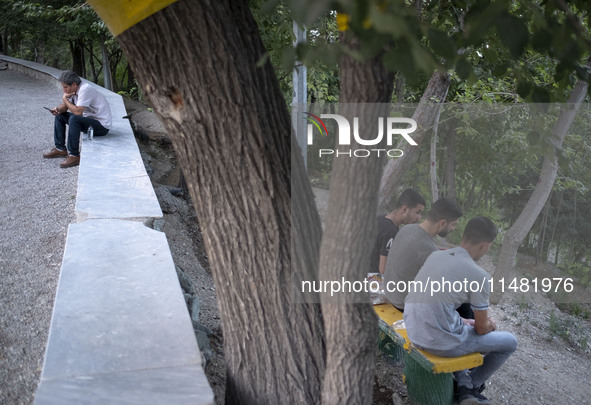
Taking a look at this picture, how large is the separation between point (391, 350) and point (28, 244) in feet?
10.3

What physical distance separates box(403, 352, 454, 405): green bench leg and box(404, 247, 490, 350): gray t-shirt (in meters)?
0.27

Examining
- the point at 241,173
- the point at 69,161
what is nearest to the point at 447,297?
the point at 241,173

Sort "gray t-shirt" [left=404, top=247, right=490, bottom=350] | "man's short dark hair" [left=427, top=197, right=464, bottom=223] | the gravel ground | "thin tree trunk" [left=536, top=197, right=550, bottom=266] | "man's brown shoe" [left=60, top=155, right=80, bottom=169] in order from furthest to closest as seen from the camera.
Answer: "thin tree trunk" [left=536, top=197, right=550, bottom=266], "man's brown shoe" [left=60, top=155, right=80, bottom=169], "man's short dark hair" [left=427, top=197, right=464, bottom=223], "gray t-shirt" [left=404, top=247, right=490, bottom=350], the gravel ground

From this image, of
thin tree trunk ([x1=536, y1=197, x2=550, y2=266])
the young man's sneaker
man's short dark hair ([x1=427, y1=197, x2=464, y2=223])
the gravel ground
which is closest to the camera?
the gravel ground

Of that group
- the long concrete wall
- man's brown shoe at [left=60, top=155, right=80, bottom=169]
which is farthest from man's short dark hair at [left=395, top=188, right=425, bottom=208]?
man's brown shoe at [left=60, top=155, right=80, bottom=169]

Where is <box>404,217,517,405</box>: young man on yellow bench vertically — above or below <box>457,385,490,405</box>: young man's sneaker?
above

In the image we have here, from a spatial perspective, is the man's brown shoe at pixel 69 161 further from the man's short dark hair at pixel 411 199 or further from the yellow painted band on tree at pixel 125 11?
the yellow painted band on tree at pixel 125 11

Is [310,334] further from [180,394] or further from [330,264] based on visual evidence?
[180,394]

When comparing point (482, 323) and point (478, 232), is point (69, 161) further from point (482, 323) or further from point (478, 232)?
point (482, 323)

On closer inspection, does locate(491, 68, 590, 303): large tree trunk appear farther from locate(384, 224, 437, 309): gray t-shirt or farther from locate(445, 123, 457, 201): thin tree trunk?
locate(384, 224, 437, 309): gray t-shirt

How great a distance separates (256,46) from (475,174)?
12627mm

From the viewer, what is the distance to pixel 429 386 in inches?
160

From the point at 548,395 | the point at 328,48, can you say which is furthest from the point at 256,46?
the point at 548,395

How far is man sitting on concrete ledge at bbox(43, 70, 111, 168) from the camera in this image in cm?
688
